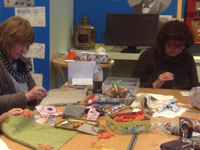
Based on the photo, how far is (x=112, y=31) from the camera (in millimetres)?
3262

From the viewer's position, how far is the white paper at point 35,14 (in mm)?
2766

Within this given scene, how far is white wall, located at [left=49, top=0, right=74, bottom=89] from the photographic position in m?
2.87

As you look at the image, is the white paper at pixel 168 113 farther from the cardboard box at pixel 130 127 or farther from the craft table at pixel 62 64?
the craft table at pixel 62 64

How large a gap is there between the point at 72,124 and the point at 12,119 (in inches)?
A: 10.9

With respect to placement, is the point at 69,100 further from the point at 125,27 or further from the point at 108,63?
the point at 125,27

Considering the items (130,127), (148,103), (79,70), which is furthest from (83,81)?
(130,127)

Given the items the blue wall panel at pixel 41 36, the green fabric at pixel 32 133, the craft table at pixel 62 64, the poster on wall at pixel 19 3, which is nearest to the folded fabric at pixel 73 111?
the green fabric at pixel 32 133

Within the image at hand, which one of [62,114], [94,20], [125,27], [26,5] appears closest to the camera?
[62,114]

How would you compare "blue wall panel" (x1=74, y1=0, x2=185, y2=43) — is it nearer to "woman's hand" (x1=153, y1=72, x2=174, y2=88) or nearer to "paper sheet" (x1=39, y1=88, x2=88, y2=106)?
"woman's hand" (x1=153, y1=72, x2=174, y2=88)

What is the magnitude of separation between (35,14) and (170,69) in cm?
145

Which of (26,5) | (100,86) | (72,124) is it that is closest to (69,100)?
(100,86)

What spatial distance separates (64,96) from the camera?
176 cm

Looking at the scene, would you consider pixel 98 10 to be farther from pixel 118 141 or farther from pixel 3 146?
pixel 3 146

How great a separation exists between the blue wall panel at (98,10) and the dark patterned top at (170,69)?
1294 mm
